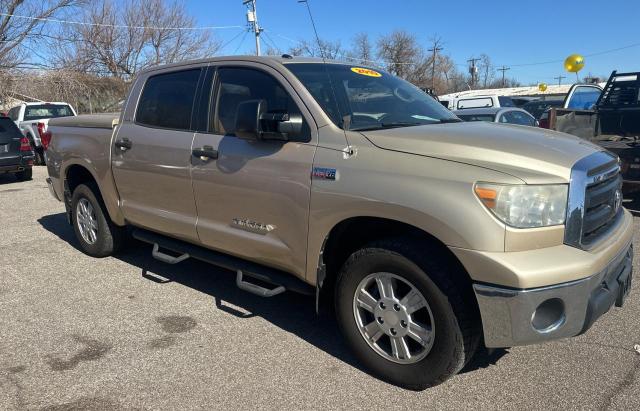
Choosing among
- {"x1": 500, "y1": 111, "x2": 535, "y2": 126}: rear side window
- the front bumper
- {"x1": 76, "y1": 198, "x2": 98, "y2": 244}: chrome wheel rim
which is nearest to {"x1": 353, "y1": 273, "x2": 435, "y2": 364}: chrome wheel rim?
the front bumper

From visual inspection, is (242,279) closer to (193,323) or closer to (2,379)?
(193,323)

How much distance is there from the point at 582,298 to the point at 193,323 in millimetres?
2787

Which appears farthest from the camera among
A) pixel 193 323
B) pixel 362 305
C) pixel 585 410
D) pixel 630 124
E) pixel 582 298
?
pixel 630 124

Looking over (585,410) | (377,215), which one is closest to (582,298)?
(585,410)

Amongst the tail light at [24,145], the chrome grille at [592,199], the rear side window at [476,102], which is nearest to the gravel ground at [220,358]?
the chrome grille at [592,199]

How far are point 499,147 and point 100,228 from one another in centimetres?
434

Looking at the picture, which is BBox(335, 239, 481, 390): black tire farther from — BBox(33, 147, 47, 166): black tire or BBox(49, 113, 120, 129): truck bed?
BBox(33, 147, 47, 166): black tire

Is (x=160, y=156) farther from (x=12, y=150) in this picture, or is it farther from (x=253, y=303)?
(x=12, y=150)

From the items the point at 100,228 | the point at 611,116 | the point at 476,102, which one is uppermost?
the point at 476,102

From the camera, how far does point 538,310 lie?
2.61 metres

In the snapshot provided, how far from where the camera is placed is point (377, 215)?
2971 mm

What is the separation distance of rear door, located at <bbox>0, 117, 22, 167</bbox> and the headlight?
1221cm

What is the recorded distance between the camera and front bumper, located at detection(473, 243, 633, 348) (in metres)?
2.55

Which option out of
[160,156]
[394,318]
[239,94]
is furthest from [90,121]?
[394,318]
